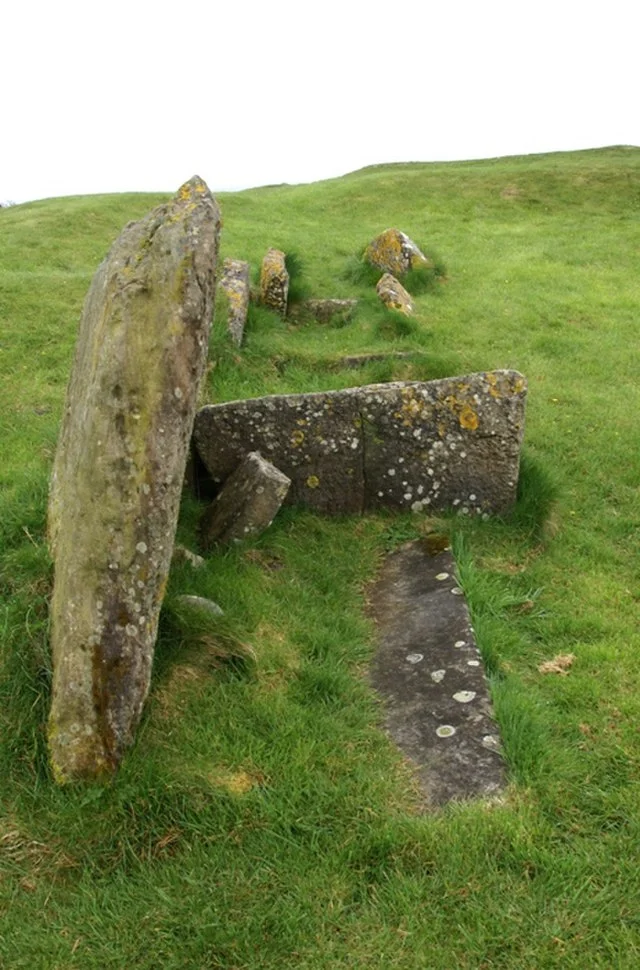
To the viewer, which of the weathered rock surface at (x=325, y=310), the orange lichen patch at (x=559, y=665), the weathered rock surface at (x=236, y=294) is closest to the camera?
the orange lichen patch at (x=559, y=665)

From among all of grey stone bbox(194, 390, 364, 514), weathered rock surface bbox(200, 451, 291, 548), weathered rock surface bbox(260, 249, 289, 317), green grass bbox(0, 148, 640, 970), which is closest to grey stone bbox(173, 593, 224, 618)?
green grass bbox(0, 148, 640, 970)

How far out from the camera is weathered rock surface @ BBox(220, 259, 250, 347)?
37.5ft

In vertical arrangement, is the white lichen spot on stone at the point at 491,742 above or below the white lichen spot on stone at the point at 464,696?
below

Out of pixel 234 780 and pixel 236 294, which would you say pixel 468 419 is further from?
pixel 236 294

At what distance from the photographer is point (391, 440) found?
24.8 ft

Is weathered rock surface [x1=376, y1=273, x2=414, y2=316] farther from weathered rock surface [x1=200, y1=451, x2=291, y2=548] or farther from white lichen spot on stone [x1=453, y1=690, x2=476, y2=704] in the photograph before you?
white lichen spot on stone [x1=453, y1=690, x2=476, y2=704]

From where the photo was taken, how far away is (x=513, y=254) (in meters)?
18.7

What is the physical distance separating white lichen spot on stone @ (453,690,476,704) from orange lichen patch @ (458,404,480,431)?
307cm

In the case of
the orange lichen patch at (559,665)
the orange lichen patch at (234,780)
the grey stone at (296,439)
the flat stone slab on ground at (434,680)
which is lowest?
the orange lichen patch at (559,665)

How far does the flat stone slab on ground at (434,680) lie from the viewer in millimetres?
4441

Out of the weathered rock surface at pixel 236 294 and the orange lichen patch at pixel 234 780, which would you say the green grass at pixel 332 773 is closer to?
the orange lichen patch at pixel 234 780

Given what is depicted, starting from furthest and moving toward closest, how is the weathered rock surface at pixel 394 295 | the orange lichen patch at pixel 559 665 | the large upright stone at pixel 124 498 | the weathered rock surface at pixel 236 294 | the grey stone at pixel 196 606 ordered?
the weathered rock surface at pixel 394 295
the weathered rock surface at pixel 236 294
the orange lichen patch at pixel 559 665
the grey stone at pixel 196 606
the large upright stone at pixel 124 498

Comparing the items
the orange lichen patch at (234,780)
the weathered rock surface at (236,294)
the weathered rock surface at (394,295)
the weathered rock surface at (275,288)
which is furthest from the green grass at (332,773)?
the weathered rock surface at (394,295)

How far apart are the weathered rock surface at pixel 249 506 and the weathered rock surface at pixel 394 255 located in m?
9.82
